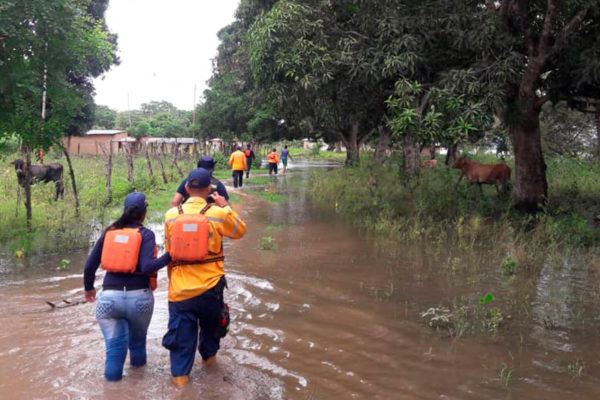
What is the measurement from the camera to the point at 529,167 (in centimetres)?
1178

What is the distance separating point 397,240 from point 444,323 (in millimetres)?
4253

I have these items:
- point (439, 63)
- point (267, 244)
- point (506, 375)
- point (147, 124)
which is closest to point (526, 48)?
point (439, 63)

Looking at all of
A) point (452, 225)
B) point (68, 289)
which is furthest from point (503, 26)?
point (68, 289)

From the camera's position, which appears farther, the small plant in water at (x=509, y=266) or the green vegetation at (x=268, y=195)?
the green vegetation at (x=268, y=195)

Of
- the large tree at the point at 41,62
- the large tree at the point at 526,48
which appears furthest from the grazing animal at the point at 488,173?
the large tree at the point at 41,62

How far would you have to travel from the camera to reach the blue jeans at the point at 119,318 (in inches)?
150

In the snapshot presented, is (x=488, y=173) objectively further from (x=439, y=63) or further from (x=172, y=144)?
(x=172, y=144)

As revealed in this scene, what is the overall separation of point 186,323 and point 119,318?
489 mm

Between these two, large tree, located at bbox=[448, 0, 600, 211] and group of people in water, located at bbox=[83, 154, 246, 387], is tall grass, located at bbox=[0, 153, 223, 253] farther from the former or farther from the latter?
large tree, located at bbox=[448, 0, 600, 211]

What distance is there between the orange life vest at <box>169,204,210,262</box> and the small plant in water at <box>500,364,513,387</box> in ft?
8.25

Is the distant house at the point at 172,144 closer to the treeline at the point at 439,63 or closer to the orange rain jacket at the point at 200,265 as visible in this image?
the treeline at the point at 439,63

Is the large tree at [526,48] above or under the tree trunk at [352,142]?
above

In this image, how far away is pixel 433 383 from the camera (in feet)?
13.6

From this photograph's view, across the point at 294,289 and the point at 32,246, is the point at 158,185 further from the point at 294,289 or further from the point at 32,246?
the point at 294,289
